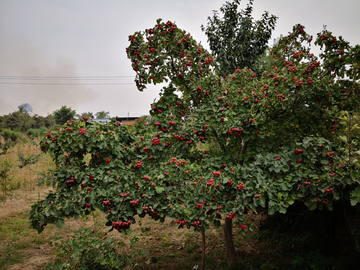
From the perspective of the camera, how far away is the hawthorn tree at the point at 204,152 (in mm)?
2551

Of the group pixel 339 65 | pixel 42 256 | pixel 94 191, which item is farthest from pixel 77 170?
pixel 339 65

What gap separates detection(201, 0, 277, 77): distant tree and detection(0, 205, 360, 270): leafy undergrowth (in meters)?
3.63

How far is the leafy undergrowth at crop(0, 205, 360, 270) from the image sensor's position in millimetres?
3387

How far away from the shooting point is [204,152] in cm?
346

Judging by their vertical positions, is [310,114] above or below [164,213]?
above

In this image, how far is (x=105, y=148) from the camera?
2963 mm

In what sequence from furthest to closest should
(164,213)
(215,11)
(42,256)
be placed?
1. (215,11)
2. (42,256)
3. (164,213)

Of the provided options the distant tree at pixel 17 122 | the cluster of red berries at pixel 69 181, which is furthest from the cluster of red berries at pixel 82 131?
the distant tree at pixel 17 122

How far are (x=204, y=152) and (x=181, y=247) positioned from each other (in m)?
2.31

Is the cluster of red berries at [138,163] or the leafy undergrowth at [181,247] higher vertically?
the cluster of red berries at [138,163]

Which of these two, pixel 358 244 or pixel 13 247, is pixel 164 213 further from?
pixel 13 247

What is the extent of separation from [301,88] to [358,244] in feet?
6.37

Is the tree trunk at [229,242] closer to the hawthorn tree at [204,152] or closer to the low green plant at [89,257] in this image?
the hawthorn tree at [204,152]

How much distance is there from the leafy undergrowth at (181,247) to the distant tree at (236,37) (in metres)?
3.63
